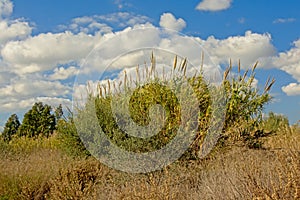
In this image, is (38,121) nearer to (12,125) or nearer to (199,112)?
(12,125)

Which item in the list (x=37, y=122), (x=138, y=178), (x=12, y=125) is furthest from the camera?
(x=12, y=125)

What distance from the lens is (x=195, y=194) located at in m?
6.08

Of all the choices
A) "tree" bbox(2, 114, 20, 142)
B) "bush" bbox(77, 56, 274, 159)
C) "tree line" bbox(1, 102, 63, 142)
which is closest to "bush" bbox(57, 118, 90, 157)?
"bush" bbox(77, 56, 274, 159)

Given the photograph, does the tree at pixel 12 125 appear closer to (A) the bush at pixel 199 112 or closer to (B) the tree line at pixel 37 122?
(B) the tree line at pixel 37 122

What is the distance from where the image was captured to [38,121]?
21078mm

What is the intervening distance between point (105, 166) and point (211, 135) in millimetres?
2041

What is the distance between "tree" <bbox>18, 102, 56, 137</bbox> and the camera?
20281mm

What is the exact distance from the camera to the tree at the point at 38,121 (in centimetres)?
2028

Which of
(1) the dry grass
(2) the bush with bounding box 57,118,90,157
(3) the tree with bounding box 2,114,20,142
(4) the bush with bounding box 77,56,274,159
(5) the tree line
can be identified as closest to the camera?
(1) the dry grass

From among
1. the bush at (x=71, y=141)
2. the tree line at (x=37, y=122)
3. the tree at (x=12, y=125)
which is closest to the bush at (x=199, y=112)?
the bush at (x=71, y=141)

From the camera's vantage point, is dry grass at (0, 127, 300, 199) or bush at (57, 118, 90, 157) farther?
bush at (57, 118, 90, 157)

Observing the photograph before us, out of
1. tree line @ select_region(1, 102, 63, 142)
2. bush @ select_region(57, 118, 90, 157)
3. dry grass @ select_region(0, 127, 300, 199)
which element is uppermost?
tree line @ select_region(1, 102, 63, 142)

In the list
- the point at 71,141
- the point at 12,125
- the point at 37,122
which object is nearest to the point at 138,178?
the point at 71,141

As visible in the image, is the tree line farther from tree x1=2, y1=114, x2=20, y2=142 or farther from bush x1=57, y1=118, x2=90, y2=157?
bush x1=57, y1=118, x2=90, y2=157
